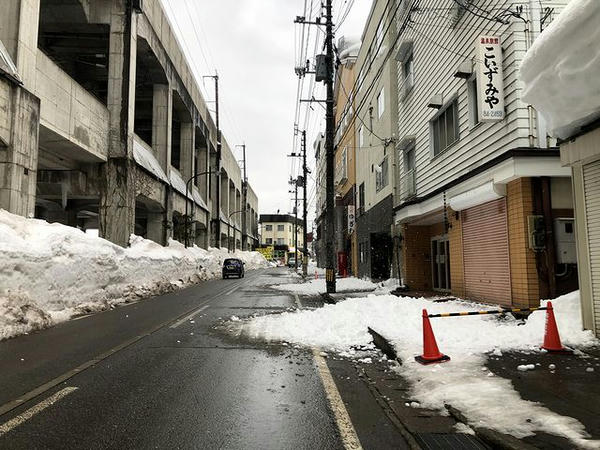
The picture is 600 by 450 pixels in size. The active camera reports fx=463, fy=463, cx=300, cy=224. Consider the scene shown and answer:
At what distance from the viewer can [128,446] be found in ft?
12.2

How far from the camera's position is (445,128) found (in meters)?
14.8

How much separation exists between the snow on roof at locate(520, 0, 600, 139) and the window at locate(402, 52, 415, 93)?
1150 cm

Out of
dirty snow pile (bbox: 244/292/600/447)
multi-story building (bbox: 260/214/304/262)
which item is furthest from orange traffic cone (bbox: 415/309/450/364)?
multi-story building (bbox: 260/214/304/262)

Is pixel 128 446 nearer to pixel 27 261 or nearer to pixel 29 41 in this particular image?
pixel 27 261

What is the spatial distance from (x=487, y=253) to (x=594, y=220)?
16.2 feet

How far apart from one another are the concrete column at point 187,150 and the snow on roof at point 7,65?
26.8 metres

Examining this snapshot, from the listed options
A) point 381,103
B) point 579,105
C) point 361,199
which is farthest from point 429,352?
point 361,199

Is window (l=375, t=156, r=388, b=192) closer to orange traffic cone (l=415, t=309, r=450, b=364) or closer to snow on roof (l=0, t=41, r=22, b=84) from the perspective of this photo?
snow on roof (l=0, t=41, r=22, b=84)

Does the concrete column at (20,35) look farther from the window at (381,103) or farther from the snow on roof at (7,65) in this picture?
the window at (381,103)

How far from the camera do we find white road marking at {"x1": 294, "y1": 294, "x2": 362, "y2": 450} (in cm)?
387

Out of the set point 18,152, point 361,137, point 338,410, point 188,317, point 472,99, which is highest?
point 361,137

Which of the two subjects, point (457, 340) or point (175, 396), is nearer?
point (175, 396)

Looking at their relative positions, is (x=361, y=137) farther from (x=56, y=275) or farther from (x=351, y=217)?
(x=56, y=275)

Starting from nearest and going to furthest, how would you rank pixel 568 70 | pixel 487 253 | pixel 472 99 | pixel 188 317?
pixel 568 70 → pixel 188 317 → pixel 487 253 → pixel 472 99
